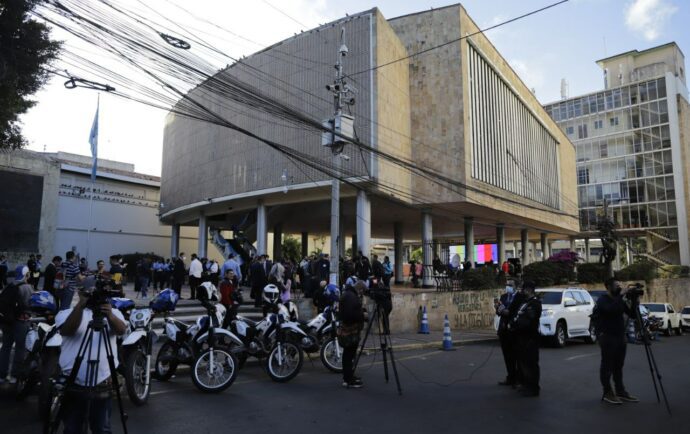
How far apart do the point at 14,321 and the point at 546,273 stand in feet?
80.0

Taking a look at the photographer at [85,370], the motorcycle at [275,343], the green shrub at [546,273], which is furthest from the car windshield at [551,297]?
the photographer at [85,370]

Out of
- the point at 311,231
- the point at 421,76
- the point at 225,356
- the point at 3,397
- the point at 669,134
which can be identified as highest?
the point at 669,134

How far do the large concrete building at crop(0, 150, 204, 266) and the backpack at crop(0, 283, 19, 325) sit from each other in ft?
81.8

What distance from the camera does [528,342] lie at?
7773 mm

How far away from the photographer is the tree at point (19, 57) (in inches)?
488

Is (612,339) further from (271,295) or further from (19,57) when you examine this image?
(19,57)

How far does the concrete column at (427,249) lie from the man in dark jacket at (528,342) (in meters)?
17.1

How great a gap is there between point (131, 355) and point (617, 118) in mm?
69593

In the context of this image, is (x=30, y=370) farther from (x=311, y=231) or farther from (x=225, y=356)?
(x=311, y=231)

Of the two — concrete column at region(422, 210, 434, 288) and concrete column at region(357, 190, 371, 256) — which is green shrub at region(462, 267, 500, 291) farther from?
concrete column at region(357, 190, 371, 256)

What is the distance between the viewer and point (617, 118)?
62625mm

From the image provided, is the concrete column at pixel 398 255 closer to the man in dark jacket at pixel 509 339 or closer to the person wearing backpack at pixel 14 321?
the man in dark jacket at pixel 509 339

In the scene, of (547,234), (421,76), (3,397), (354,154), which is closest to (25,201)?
(354,154)

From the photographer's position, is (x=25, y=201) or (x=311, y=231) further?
(x=311, y=231)
